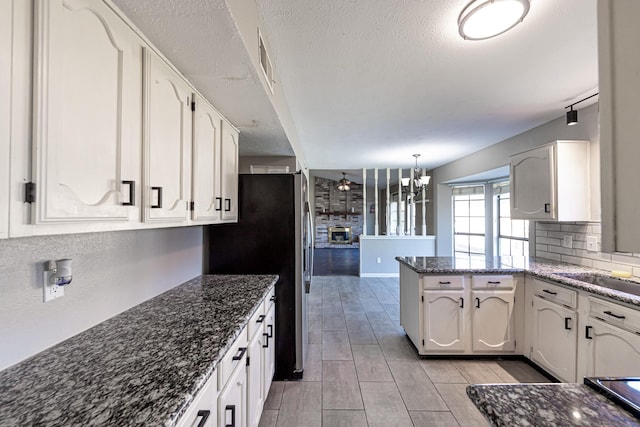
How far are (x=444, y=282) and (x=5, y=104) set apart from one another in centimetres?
289

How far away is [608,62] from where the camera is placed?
22.5 inches

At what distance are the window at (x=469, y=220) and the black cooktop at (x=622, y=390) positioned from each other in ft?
15.4

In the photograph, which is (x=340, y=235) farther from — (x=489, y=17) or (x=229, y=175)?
(x=489, y=17)

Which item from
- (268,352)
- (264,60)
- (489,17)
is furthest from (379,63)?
(268,352)

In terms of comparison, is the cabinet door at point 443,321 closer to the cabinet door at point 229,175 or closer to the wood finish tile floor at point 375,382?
the wood finish tile floor at point 375,382

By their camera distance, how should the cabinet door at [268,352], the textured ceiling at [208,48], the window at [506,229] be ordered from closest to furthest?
the textured ceiling at [208,48] → the cabinet door at [268,352] → the window at [506,229]

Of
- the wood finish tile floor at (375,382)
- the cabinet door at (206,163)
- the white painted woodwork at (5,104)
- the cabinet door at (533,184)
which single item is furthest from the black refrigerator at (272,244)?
the cabinet door at (533,184)

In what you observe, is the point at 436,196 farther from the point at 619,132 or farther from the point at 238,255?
the point at 619,132

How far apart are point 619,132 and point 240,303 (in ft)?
5.36

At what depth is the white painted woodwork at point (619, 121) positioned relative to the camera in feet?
1.75

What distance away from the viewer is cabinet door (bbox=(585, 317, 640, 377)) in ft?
5.49

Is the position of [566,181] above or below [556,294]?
above

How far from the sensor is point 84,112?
83 cm

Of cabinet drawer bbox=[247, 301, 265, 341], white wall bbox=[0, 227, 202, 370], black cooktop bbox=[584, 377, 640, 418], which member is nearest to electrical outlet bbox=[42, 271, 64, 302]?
white wall bbox=[0, 227, 202, 370]
